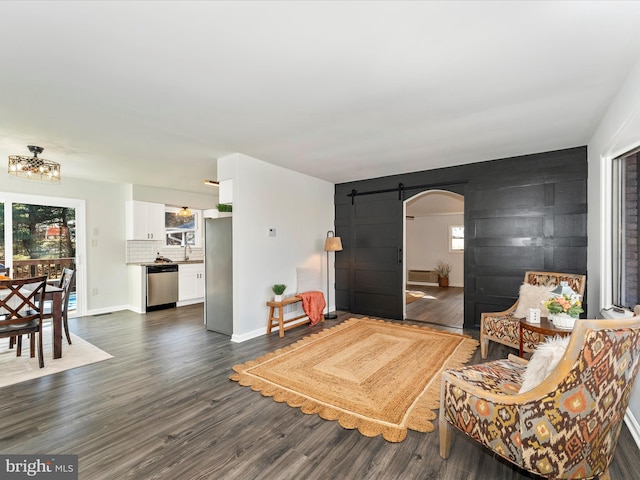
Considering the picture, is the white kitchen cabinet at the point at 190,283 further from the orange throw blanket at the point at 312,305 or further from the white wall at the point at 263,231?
the orange throw blanket at the point at 312,305

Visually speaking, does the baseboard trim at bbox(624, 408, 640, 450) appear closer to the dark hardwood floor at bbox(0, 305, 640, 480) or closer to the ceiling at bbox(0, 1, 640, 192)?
the dark hardwood floor at bbox(0, 305, 640, 480)

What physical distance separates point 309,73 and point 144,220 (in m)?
5.43

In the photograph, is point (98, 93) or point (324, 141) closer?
point (98, 93)

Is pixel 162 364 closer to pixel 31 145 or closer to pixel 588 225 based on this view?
pixel 31 145

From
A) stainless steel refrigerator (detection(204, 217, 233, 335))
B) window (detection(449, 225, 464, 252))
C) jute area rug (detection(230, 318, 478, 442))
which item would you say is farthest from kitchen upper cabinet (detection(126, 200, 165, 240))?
window (detection(449, 225, 464, 252))

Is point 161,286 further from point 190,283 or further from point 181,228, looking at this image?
point 181,228

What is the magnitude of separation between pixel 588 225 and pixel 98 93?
5363 millimetres

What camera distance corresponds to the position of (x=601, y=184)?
3121mm

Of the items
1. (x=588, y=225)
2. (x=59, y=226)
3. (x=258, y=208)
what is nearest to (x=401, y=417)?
(x=258, y=208)

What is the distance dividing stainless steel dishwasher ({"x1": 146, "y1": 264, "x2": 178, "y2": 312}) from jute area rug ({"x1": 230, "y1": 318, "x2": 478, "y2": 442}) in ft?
11.5

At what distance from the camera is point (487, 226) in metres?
4.53

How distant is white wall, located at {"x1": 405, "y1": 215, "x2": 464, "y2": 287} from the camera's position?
9.37 m

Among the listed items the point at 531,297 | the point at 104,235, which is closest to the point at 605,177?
the point at 531,297

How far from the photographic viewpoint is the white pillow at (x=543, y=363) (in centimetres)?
150
